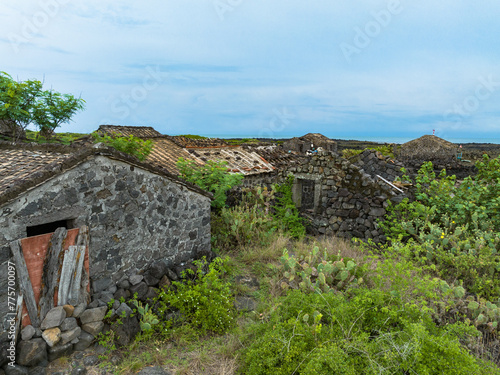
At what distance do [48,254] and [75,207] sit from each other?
0.82m

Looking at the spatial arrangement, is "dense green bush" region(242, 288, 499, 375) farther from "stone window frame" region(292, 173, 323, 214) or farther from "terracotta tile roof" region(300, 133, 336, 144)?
"terracotta tile roof" region(300, 133, 336, 144)

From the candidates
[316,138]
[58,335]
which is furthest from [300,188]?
[316,138]

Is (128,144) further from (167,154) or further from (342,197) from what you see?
(342,197)

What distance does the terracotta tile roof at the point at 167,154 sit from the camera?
39.0ft

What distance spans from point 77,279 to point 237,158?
1058 centimetres

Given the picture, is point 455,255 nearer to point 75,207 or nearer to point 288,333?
point 288,333

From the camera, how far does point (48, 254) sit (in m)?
5.07

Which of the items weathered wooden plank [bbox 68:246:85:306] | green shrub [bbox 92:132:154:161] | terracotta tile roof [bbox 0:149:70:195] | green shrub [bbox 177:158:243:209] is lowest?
weathered wooden plank [bbox 68:246:85:306]

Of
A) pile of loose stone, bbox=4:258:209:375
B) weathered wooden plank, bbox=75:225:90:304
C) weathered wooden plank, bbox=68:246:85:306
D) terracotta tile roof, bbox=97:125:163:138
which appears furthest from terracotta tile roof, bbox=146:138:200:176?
weathered wooden plank, bbox=68:246:85:306

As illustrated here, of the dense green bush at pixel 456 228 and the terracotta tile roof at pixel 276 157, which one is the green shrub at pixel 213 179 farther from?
the terracotta tile roof at pixel 276 157

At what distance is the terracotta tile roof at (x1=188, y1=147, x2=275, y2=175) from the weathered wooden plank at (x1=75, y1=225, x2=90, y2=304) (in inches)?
319

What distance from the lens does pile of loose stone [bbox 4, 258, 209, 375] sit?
4.64 meters

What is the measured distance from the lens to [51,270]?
5.11 m

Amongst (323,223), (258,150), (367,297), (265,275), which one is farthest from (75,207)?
(258,150)
